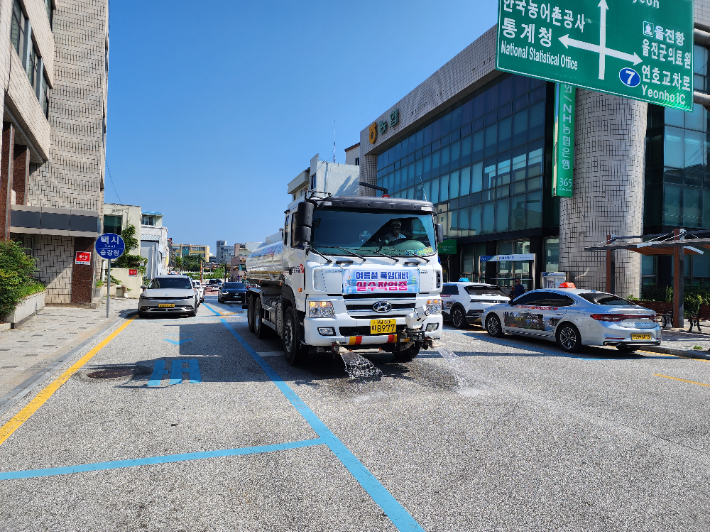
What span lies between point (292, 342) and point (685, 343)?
34.4 feet

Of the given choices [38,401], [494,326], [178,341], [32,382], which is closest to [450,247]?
[494,326]

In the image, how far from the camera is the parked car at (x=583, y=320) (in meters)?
10.0

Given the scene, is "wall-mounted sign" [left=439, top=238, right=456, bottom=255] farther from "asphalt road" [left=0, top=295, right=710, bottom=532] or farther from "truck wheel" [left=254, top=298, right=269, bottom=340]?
"asphalt road" [left=0, top=295, right=710, bottom=532]

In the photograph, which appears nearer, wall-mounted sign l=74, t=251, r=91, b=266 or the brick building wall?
wall-mounted sign l=74, t=251, r=91, b=266

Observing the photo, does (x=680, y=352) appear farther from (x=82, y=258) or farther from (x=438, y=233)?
(x=82, y=258)

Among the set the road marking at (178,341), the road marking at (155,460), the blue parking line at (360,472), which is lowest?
the road marking at (178,341)

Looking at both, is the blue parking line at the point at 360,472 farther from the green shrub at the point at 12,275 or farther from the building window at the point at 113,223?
the building window at the point at 113,223

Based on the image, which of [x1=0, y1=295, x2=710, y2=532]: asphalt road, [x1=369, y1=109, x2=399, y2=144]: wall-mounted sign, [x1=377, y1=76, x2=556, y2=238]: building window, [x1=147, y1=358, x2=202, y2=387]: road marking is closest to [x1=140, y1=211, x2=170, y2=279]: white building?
[x1=369, y1=109, x2=399, y2=144]: wall-mounted sign

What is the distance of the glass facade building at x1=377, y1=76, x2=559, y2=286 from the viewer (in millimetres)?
25500

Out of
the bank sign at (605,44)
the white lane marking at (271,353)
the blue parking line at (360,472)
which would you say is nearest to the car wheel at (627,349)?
the bank sign at (605,44)

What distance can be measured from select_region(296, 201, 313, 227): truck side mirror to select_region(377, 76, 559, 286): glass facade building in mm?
18311

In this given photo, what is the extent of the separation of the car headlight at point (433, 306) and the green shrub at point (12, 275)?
35.2 ft

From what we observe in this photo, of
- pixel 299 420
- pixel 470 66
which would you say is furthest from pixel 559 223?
pixel 299 420

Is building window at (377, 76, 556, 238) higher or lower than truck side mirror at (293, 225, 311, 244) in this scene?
higher
